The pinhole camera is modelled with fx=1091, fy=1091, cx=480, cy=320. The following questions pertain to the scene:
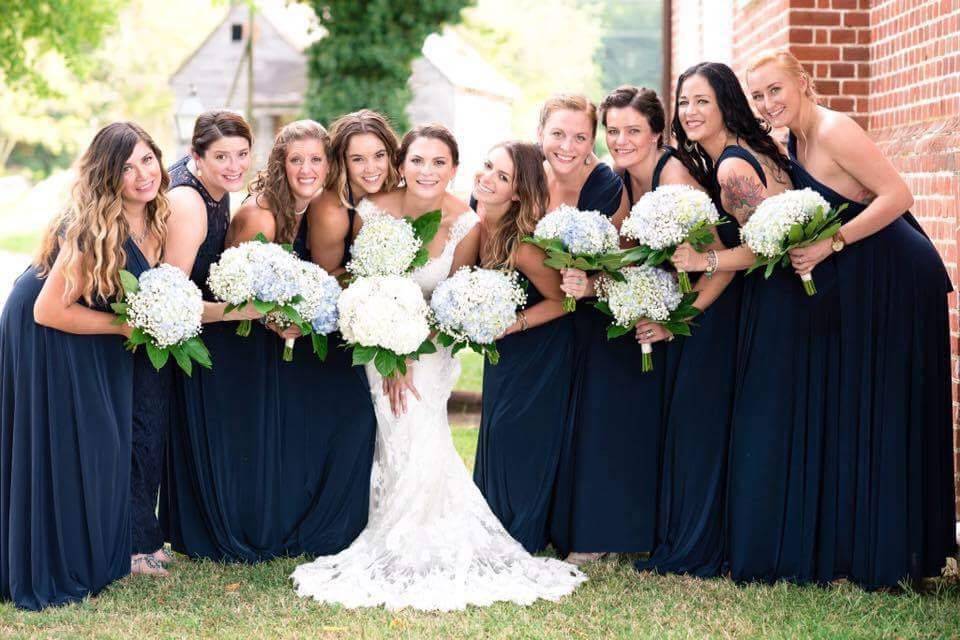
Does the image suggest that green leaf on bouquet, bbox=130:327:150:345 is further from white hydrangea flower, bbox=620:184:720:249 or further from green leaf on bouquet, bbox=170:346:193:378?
white hydrangea flower, bbox=620:184:720:249

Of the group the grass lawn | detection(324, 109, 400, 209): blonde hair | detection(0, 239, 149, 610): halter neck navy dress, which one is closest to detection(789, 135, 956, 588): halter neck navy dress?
the grass lawn

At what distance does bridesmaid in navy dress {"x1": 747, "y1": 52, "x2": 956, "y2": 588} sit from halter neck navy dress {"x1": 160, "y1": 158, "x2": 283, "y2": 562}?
9.29ft

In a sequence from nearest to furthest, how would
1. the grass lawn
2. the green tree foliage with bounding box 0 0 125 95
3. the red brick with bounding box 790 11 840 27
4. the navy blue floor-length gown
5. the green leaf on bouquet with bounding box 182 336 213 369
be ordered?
the grass lawn → the green leaf on bouquet with bounding box 182 336 213 369 → the navy blue floor-length gown → the red brick with bounding box 790 11 840 27 → the green tree foliage with bounding box 0 0 125 95

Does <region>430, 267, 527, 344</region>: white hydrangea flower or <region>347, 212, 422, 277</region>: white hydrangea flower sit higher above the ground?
<region>347, 212, 422, 277</region>: white hydrangea flower

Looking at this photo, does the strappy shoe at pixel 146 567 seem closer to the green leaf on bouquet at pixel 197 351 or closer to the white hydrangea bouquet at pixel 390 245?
the green leaf on bouquet at pixel 197 351

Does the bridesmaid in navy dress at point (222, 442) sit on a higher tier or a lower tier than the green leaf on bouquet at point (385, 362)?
lower

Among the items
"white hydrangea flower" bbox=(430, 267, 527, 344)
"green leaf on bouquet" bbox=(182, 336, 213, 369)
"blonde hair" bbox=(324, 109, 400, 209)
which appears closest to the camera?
"green leaf on bouquet" bbox=(182, 336, 213, 369)

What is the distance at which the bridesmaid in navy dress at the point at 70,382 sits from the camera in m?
4.89

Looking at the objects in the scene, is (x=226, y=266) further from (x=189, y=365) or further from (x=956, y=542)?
(x=956, y=542)

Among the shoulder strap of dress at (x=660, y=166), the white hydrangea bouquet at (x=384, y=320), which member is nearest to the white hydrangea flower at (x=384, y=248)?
the white hydrangea bouquet at (x=384, y=320)

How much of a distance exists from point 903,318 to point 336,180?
290 cm

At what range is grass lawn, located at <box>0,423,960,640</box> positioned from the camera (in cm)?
470

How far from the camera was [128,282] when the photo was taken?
492 cm

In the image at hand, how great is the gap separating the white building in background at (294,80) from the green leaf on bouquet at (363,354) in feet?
107
